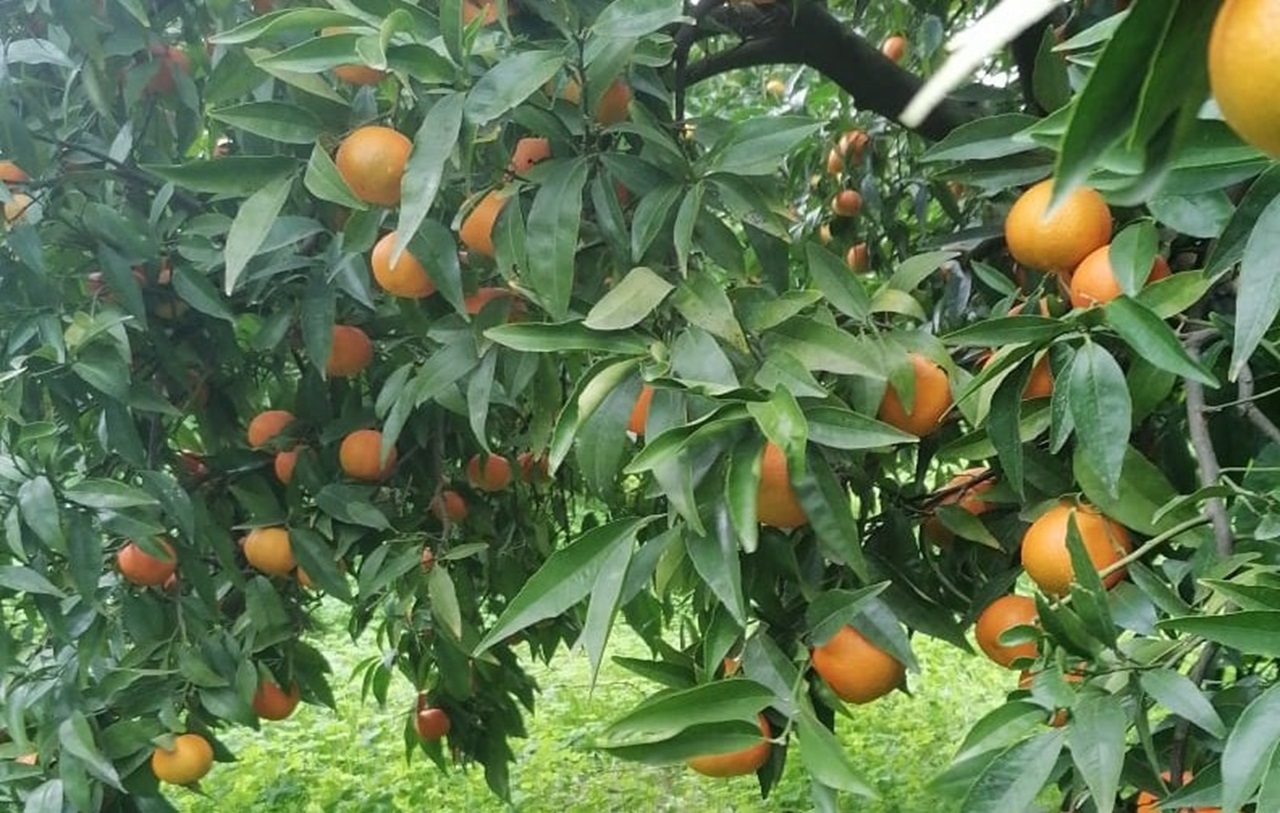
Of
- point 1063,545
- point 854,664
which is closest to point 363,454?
point 854,664

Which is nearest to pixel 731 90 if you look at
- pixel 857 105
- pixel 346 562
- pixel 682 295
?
pixel 857 105

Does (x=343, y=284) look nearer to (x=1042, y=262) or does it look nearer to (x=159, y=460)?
(x=159, y=460)

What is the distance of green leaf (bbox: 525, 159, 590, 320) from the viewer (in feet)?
2.78

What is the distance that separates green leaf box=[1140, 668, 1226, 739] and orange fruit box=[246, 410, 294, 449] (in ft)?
3.63

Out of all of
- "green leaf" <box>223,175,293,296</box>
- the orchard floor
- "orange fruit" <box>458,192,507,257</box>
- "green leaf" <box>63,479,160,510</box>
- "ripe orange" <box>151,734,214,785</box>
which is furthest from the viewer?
the orchard floor

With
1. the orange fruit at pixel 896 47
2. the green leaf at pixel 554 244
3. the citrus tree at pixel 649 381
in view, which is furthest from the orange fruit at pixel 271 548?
the orange fruit at pixel 896 47

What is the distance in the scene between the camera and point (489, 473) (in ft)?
5.29

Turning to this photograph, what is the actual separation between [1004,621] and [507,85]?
0.57 metres

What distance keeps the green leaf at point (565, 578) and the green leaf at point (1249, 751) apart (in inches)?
14.7

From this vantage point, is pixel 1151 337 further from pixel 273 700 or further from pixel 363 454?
pixel 273 700

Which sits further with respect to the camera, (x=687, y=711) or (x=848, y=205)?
(x=848, y=205)

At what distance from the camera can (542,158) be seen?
3.33 feet

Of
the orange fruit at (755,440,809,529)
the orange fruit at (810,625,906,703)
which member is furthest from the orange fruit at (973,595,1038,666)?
the orange fruit at (755,440,809,529)

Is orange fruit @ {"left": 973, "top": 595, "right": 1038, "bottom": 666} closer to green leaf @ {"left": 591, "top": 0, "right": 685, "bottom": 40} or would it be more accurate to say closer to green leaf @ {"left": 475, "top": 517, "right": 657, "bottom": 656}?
green leaf @ {"left": 475, "top": 517, "right": 657, "bottom": 656}
